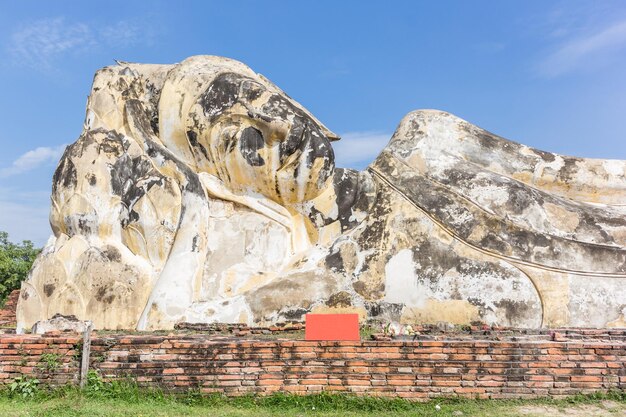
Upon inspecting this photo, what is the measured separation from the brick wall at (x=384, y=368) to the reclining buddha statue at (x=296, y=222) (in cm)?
245

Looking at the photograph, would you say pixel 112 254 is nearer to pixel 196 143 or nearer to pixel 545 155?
pixel 196 143

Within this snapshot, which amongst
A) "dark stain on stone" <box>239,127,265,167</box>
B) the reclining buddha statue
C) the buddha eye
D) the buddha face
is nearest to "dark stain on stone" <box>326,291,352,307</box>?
the reclining buddha statue

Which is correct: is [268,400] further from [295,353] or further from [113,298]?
[113,298]

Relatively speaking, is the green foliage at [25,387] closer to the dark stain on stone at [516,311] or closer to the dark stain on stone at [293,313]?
the dark stain on stone at [293,313]

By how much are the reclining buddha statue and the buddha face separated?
0.02m

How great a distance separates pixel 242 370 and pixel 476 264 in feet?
12.1

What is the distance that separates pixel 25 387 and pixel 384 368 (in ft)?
10.0

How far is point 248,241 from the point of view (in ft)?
28.3

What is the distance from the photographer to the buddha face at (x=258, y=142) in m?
8.61

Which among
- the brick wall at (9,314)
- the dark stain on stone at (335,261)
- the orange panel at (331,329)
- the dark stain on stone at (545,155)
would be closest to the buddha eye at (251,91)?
the dark stain on stone at (335,261)

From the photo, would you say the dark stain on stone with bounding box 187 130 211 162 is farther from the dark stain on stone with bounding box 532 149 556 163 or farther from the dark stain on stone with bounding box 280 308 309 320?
the dark stain on stone with bounding box 532 149 556 163

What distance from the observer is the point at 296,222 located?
891 centimetres

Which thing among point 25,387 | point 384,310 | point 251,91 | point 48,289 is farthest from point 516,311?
point 48,289

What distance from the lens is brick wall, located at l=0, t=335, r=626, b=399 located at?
5250 mm
